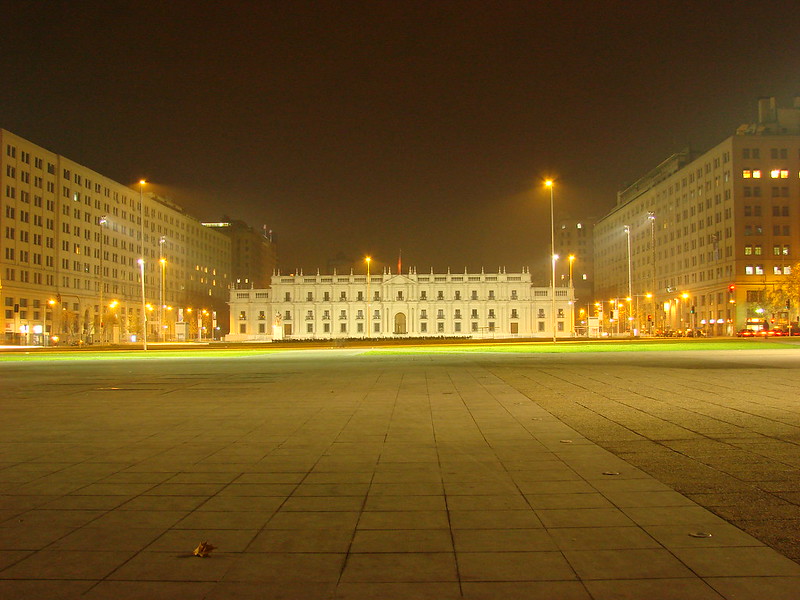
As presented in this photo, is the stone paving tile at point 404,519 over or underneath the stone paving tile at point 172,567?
underneath

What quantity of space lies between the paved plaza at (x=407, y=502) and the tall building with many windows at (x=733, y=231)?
78.1 m

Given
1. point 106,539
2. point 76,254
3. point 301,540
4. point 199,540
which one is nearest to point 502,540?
point 301,540

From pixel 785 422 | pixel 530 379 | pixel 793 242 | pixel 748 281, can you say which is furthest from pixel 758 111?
pixel 785 422

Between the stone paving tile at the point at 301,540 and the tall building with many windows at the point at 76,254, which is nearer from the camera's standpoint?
the stone paving tile at the point at 301,540

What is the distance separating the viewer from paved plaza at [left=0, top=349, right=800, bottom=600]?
4.71 metres

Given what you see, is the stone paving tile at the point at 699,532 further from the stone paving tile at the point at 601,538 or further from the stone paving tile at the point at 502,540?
the stone paving tile at the point at 502,540

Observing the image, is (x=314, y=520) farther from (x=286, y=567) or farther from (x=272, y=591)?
(x=272, y=591)

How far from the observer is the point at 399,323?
420 feet

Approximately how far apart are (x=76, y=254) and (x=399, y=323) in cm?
5784

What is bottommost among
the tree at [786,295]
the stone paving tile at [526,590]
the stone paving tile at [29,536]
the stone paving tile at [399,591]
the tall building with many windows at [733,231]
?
the stone paving tile at [526,590]

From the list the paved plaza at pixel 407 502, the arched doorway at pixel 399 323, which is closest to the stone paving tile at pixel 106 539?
the paved plaza at pixel 407 502

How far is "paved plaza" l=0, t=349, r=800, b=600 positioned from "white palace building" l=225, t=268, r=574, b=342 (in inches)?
4431

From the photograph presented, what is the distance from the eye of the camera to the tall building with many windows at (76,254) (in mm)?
84625

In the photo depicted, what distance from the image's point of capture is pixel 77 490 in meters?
7.32
